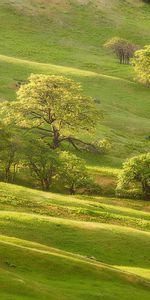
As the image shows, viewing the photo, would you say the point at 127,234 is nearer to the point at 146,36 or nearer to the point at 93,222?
the point at 93,222

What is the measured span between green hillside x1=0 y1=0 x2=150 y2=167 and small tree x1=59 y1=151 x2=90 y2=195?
42.6 ft

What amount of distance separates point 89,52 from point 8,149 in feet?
252

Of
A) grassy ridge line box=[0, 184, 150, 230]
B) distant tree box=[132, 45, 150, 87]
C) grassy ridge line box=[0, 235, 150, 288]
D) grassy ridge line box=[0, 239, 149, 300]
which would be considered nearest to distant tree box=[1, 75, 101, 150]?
grassy ridge line box=[0, 184, 150, 230]

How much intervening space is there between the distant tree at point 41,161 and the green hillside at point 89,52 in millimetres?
14650

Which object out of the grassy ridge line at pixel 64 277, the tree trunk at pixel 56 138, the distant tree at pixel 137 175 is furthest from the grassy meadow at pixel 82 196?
the tree trunk at pixel 56 138

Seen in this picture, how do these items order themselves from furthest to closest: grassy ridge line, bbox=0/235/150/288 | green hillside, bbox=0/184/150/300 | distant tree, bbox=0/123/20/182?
distant tree, bbox=0/123/20/182 < grassy ridge line, bbox=0/235/150/288 < green hillside, bbox=0/184/150/300

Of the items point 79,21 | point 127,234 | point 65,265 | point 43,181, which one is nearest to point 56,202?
A: point 127,234

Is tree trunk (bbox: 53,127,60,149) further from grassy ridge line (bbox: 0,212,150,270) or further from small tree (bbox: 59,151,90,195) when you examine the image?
grassy ridge line (bbox: 0,212,150,270)

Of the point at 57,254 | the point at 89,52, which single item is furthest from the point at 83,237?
the point at 89,52

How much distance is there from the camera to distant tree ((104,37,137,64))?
14080 centimetres

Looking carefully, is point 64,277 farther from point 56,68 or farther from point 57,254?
point 56,68

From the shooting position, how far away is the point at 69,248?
4425 cm

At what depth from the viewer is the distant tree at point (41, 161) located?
70188mm

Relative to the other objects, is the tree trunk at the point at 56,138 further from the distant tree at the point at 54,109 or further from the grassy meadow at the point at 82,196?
the grassy meadow at the point at 82,196
